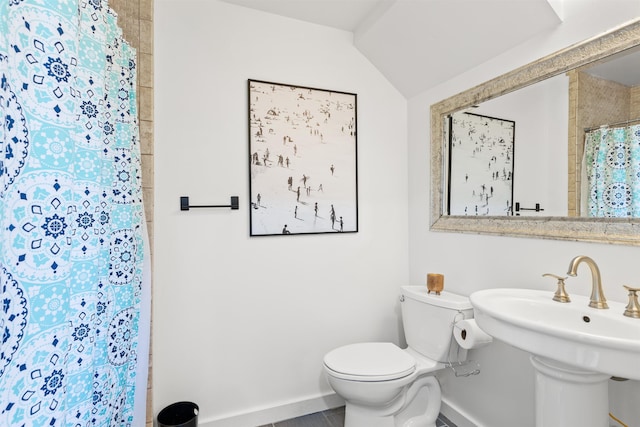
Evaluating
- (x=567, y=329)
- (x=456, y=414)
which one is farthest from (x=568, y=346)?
(x=456, y=414)

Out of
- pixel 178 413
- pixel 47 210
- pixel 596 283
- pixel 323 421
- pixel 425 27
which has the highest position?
pixel 425 27

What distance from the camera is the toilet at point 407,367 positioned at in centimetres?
150

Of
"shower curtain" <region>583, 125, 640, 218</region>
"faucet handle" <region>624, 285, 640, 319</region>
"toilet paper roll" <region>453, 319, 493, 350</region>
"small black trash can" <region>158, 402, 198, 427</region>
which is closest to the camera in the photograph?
"faucet handle" <region>624, 285, 640, 319</region>

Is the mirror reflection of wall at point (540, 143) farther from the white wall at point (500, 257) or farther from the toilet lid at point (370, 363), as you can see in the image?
the toilet lid at point (370, 363)

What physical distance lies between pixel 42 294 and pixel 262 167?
145 centimetres

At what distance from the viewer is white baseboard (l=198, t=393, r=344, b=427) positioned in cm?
178

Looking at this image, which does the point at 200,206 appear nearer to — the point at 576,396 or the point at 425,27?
the point at 425,27

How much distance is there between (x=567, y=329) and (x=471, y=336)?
2.12ft

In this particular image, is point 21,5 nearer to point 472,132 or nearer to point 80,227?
point 80,227

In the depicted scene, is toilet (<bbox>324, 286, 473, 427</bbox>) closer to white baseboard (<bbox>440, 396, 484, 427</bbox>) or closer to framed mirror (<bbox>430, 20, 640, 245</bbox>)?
white baseboard (<bbox>440, 396, 484, 427</bbox>)

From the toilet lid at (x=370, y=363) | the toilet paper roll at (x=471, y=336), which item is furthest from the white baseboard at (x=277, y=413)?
the toilet paper roll at (x=471, y=336)

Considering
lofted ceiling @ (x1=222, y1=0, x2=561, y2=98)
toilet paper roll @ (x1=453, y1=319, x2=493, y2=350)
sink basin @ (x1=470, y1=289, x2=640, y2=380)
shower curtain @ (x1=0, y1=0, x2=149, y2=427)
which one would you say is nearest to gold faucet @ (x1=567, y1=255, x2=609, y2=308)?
sink basin @ (x1=470, y1=289, x2=640, y2=380)

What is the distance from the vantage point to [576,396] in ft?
3.44

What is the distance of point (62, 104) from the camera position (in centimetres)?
49
